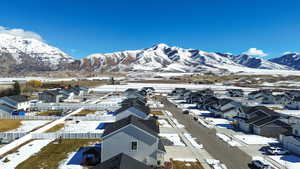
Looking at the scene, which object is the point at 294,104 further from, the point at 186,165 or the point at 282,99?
the point at 186,165

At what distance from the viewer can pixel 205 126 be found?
3709 centimetres

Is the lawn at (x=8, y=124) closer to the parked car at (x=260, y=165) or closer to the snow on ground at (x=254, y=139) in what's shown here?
the parked car at (x=260, y=165)

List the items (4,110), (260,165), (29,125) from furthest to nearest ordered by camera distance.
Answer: (4,110) → (29,125) → (260,165)

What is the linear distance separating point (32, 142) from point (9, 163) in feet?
22.7

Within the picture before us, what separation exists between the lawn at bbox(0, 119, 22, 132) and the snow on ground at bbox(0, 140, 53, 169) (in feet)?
32.9

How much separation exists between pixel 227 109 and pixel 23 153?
3744 centimetres

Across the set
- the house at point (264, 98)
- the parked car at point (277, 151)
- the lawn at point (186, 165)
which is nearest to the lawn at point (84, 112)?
the lawn at point (186, 165)

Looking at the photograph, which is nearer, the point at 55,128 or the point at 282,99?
the point at 55,128

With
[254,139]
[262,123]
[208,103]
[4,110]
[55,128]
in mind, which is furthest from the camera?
[208,103]

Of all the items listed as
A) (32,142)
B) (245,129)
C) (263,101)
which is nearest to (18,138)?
(32,142)

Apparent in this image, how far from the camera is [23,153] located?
24.3m

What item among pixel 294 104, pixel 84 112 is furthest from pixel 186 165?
pixel 294 104

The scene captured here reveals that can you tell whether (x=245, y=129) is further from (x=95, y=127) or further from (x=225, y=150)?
(x=95, y=127)

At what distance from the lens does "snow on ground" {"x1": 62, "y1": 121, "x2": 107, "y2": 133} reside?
112ft
